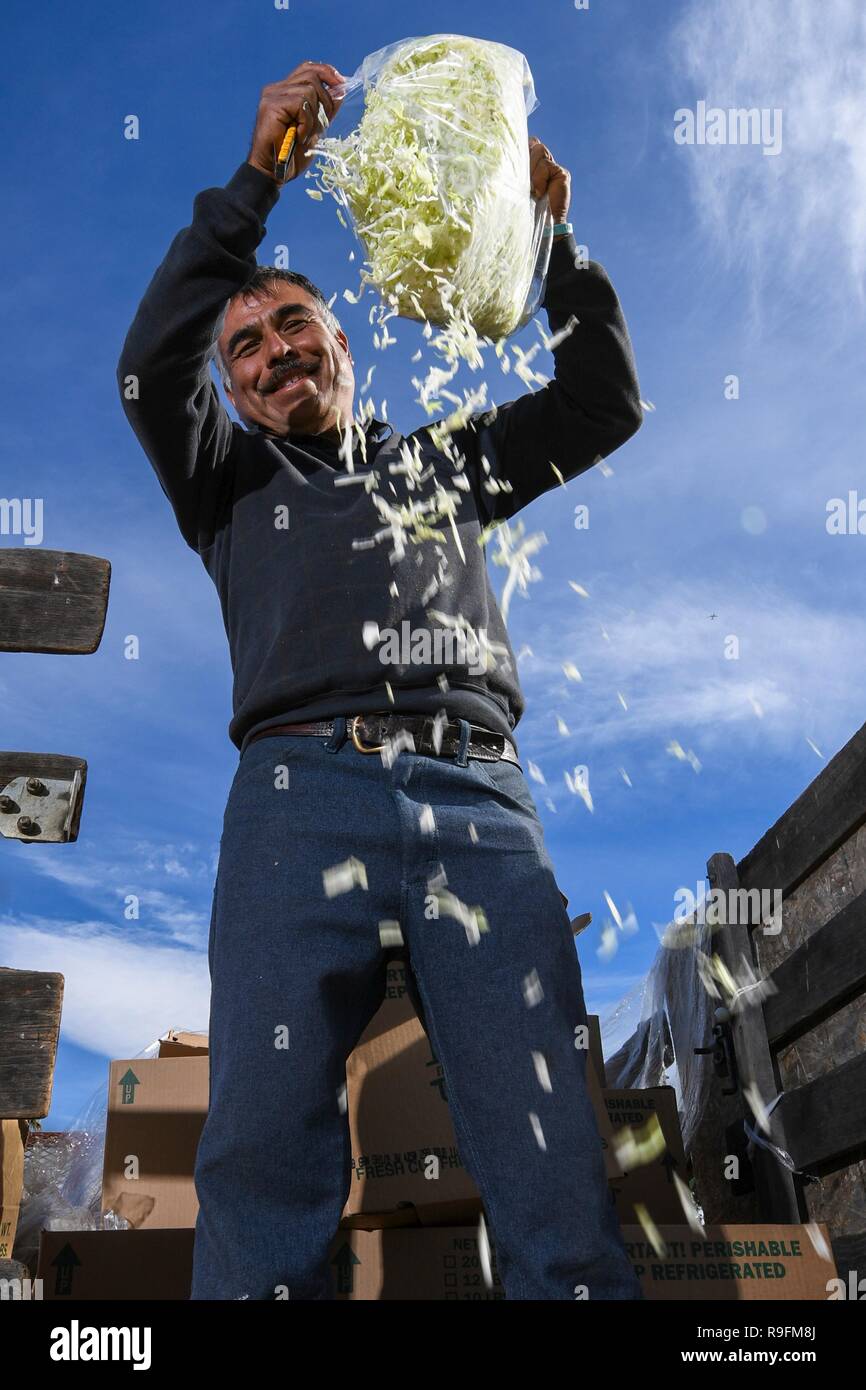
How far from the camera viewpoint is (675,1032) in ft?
12.0

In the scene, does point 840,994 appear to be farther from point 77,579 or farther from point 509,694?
point 77,579

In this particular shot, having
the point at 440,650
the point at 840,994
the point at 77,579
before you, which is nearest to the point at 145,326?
the point at 440,650

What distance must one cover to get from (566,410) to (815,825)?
1480 mm

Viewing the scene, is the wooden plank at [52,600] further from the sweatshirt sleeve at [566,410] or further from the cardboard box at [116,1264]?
the cardboard box at [116,1264]

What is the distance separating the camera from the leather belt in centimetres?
161

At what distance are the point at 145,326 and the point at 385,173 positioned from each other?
47 cm

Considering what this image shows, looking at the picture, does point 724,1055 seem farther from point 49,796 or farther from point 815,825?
point 49,796

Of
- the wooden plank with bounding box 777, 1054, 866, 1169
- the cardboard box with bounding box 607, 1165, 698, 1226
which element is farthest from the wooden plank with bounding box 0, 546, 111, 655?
the wooden plank with bounding box 777, 1054, 866, 1169

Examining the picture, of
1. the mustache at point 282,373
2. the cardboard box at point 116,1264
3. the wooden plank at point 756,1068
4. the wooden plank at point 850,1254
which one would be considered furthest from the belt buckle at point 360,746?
the wooden plank at point 756,1068

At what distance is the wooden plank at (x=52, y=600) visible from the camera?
267 centimetres

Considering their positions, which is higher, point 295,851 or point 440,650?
point 440,650

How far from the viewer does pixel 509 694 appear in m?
1.83

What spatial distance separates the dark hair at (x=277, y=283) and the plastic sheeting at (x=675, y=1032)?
2.34 m
